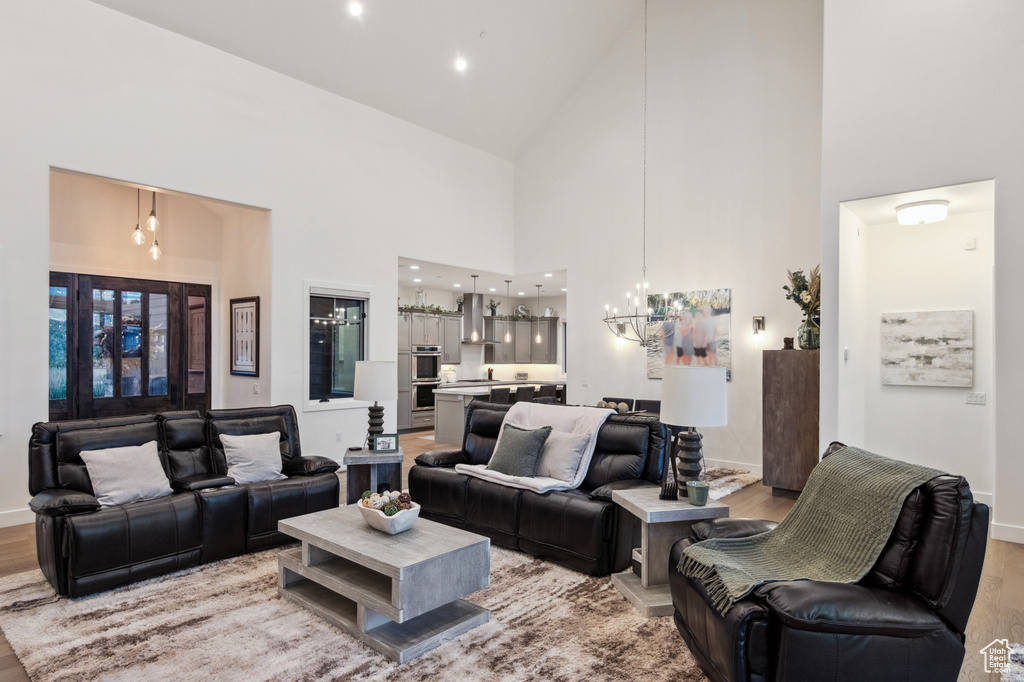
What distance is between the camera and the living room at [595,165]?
14.5ft

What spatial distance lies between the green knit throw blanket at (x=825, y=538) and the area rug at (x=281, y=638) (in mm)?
516

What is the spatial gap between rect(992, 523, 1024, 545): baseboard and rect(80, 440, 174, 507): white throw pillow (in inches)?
227

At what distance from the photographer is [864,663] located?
187cm

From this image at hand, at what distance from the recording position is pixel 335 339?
6680 millimetres

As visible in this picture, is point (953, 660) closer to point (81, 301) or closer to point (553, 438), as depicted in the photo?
point (553, 438)

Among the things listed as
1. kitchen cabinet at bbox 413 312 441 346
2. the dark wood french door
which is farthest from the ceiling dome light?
the dark wood french door

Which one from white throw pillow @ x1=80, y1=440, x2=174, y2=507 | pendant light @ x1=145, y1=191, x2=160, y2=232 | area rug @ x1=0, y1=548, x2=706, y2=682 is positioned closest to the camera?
area rug @ x1=0, y1=548, x2=706, y2=682

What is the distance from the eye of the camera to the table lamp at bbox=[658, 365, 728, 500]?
3107 mm

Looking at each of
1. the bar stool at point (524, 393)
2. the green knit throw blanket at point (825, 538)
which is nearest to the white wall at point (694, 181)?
the bar stool at point (524, 393)

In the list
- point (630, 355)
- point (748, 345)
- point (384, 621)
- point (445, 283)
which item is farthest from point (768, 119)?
point (384, 621)

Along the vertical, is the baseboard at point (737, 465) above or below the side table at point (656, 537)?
below

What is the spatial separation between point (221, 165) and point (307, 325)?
1.80m

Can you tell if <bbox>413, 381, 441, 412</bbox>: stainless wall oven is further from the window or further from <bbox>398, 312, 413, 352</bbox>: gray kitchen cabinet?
the window

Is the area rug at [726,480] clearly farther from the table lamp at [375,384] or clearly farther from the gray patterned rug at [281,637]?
the table lamp at [375,384]
